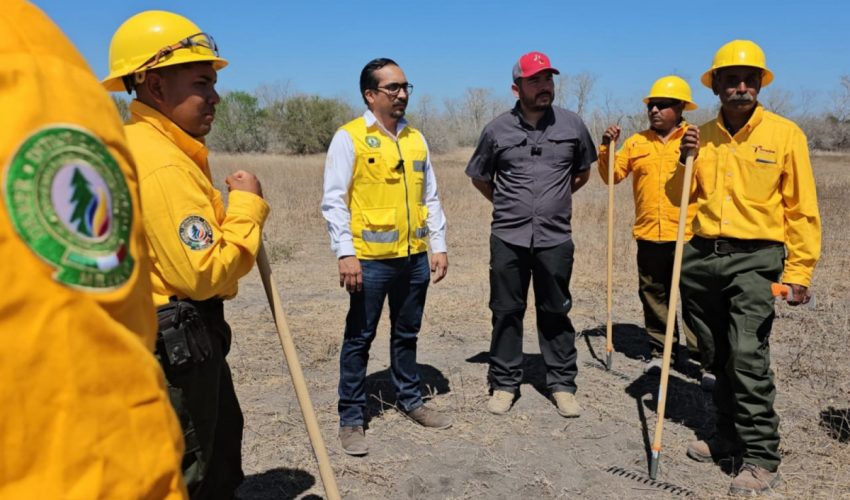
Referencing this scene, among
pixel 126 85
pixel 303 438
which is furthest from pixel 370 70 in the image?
pixel 303 438

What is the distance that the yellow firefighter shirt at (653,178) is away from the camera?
520cm

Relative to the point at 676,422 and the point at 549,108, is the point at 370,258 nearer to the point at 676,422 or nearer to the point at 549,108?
the point at 549,108

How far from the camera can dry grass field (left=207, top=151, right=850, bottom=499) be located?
3.54 m

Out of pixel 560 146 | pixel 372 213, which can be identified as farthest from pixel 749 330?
pixel 372 213

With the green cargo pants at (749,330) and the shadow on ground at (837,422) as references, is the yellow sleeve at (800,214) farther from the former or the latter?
the shadow on ground at (837,422)

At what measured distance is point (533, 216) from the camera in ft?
14.2

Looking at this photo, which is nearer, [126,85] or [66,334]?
[66,334]

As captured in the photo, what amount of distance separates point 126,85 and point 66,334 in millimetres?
1777

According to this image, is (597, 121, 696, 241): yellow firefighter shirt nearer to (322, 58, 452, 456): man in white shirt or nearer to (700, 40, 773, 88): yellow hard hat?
(700, 40, 773, 88): yellow hard hat

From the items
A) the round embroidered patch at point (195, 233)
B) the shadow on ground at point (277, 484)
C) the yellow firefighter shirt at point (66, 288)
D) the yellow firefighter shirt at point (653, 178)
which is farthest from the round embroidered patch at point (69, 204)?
the yellow firefighter shirt at point (653, 178)

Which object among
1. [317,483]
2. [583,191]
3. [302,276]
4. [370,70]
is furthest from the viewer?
[583,191]

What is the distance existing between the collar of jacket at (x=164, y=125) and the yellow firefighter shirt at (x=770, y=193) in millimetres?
2789

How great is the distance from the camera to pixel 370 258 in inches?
153

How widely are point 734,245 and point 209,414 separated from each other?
285cm
